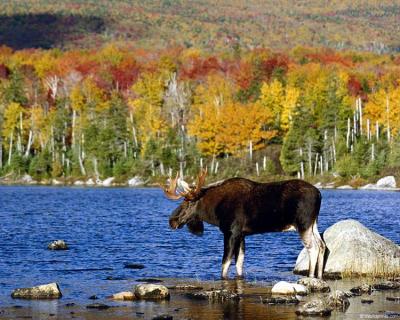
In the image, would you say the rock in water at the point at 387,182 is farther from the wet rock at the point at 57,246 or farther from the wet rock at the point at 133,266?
the wet rock at the point at 133,266

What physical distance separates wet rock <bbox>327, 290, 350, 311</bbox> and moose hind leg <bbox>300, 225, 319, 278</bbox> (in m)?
3.47

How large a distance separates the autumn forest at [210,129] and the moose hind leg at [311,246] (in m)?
80.5

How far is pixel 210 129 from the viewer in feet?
398

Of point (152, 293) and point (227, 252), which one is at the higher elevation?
point (227, 252)

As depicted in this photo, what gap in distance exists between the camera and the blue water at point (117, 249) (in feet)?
83.0

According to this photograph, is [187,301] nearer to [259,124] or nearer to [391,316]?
[391,316]

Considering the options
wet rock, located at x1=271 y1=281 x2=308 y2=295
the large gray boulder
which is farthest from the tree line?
wet rock, located at x1=271 y1=281 x2=308 y2=295

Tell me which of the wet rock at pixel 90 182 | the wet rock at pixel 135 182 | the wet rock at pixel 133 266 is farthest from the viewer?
the wet rock at pixel 90 182

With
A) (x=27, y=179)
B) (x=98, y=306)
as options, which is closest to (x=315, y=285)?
(x=98, y=306)

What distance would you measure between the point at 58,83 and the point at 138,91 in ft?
76.8

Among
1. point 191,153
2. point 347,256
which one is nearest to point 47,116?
point 191,153

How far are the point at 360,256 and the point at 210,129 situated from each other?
316 ft

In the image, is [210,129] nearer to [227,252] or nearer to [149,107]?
[149,107]

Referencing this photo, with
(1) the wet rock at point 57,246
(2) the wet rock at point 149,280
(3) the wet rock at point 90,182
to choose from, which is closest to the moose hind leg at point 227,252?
(2) the wet rock at point 149,280
